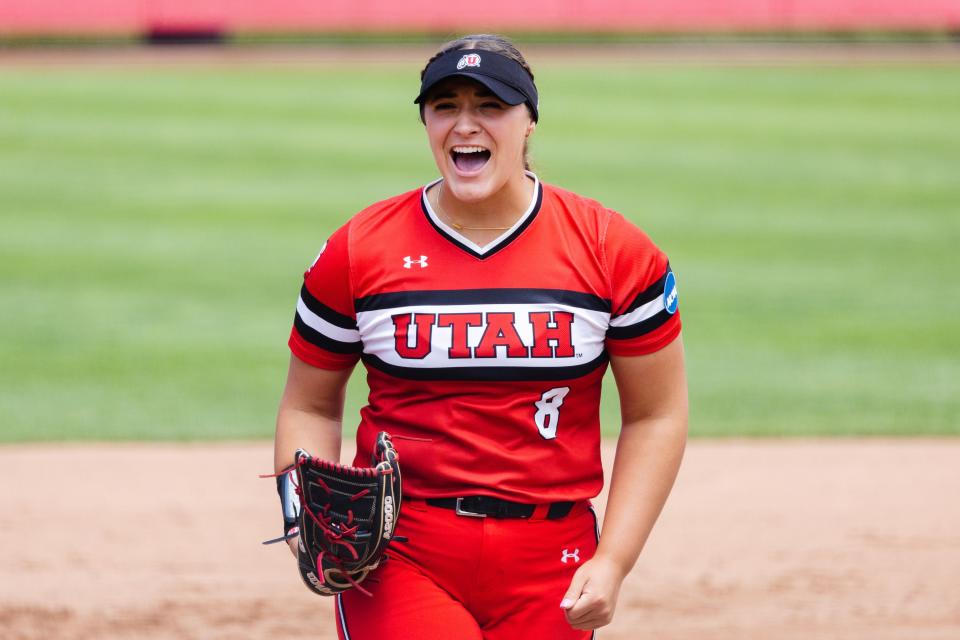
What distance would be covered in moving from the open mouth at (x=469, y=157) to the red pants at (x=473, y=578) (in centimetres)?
74

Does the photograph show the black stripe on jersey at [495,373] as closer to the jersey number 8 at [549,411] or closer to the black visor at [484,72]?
the jersey number 8 at [549,411]

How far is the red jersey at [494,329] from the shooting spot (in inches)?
115

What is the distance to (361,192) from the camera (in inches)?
559

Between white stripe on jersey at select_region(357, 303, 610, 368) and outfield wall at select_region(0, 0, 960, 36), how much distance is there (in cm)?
2461

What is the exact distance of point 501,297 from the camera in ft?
9.69

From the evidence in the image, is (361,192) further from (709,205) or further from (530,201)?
(530,201)

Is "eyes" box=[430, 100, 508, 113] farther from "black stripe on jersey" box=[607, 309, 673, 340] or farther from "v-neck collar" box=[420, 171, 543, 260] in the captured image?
"black stripe on jersey" box=[607, 309, 673, 340]

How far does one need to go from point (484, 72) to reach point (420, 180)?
11.8 meters

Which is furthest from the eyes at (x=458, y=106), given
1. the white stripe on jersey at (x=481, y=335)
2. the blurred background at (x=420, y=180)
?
the blurred background at (x=420, y=180)

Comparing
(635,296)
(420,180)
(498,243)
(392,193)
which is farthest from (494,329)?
(420,180)

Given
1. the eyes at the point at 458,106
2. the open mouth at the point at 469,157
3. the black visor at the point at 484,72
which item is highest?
the black visor at the point at 484,72

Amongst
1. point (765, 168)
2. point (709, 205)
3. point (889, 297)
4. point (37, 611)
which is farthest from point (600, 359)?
point (765, 168)

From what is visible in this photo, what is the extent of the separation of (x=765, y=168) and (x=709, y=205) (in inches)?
79.0

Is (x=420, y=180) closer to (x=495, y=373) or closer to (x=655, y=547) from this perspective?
(x=655, y=547)
